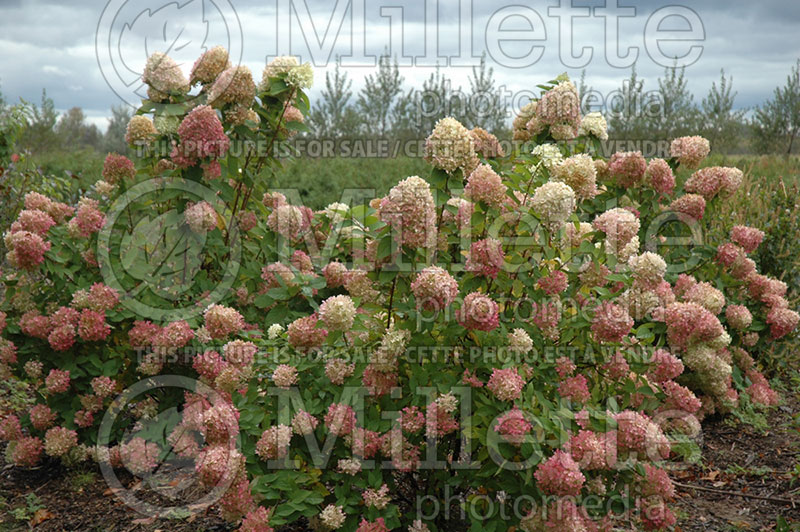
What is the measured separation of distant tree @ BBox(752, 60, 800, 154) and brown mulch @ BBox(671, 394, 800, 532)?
21930mm

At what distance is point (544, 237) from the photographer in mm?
2473

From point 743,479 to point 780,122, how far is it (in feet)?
77.1

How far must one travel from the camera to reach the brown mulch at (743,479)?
3.41 m

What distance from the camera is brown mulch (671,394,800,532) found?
3406mm

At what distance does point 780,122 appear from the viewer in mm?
23000

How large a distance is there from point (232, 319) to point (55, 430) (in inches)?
61.7

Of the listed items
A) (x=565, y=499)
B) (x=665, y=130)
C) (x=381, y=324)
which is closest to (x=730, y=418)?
(x=565, y=499)

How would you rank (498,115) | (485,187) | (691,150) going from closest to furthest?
(485,187)
(691,150)
(498,115)

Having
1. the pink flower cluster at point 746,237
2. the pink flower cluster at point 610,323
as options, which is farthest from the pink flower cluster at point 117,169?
the pink flower cluster at point 746,237

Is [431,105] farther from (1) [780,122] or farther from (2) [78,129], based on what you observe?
(2) [78,129]

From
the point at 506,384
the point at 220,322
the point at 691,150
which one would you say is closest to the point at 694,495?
the point at 506,384

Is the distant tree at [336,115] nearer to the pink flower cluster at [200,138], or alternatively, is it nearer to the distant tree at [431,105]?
the distant tree at [431,105]

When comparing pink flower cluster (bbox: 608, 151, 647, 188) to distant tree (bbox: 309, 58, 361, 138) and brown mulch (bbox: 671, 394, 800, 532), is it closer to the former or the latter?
brown mulch (bbox: 671, 394, 800, 532)

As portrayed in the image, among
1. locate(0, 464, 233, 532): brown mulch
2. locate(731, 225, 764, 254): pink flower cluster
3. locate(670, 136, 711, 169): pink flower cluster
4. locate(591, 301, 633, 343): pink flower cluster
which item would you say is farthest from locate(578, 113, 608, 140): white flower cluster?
locate(0, 464, 233, 532): brown mulch
